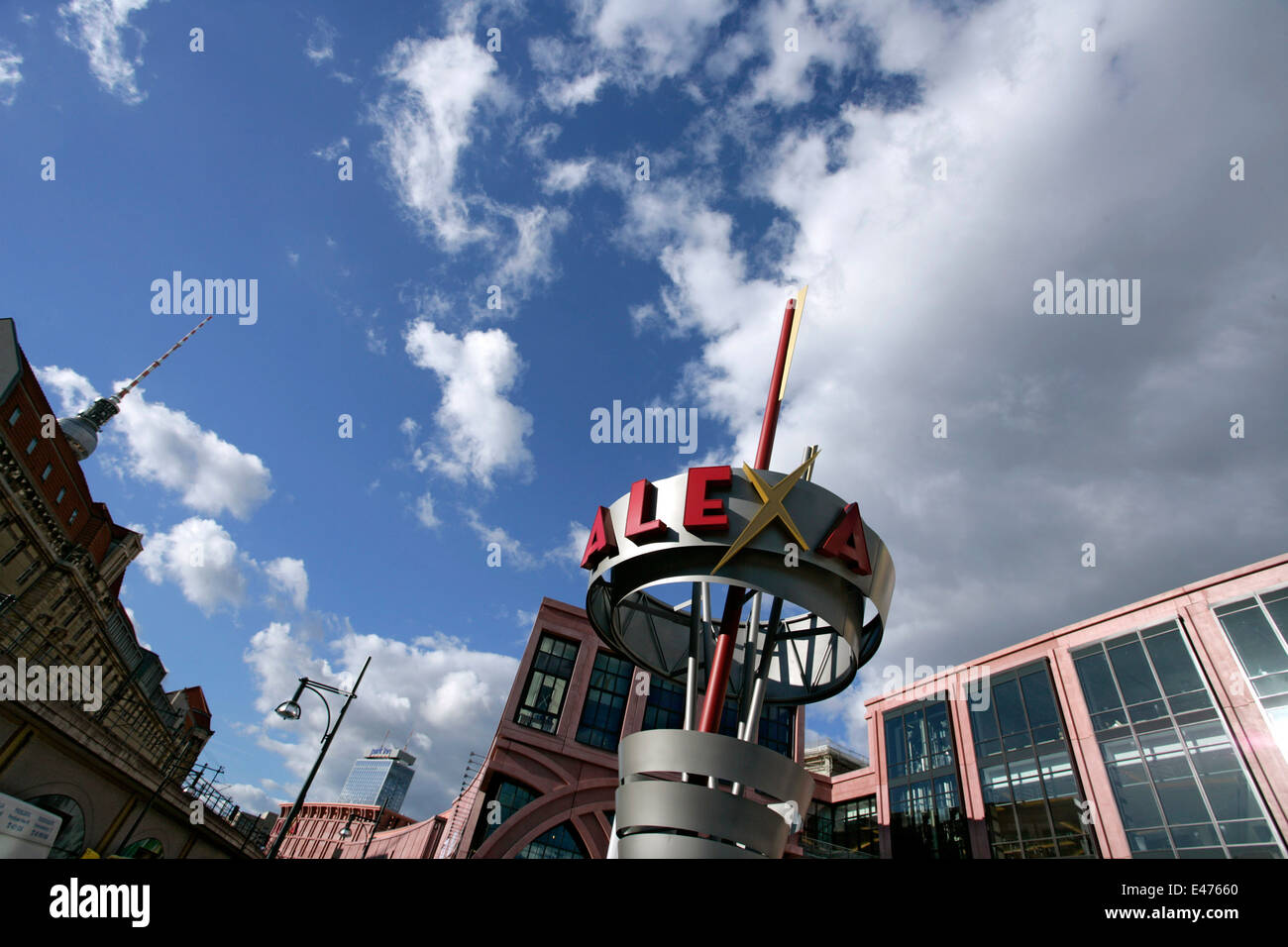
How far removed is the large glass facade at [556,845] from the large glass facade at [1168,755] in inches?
1184

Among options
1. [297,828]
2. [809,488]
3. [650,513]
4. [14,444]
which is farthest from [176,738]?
[297,828]

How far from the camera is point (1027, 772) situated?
119 ft

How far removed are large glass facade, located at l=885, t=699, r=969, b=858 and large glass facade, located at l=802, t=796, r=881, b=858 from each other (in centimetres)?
216

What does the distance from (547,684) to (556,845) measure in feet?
33.1

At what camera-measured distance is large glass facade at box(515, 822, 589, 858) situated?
3875cm

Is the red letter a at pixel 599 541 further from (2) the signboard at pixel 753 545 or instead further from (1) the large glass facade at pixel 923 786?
(1) the large glass facade at pixel 923 786

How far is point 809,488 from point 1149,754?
25.9m

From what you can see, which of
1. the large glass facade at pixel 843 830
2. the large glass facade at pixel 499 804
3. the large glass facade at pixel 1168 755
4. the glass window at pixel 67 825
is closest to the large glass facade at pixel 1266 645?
the large glass facade at pixel 1168 755

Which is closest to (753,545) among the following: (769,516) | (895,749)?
(769,516)

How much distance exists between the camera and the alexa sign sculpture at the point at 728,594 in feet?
58.5
